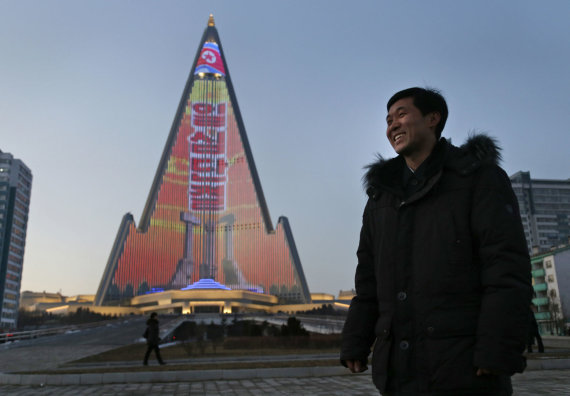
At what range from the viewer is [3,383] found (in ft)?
31.9

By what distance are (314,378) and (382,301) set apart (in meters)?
7.58

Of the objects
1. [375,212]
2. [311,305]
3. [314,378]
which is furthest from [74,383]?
[311,305]

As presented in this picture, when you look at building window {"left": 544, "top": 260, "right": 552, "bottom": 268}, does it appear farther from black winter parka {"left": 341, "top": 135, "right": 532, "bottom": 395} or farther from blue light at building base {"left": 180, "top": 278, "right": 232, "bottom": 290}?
black winter parka {"left": 341, "top": 135, "right": 532, "bottom": 395}

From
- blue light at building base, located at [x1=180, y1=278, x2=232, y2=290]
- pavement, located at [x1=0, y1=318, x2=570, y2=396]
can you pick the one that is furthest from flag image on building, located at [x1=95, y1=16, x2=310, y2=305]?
pavement, located at [x1=0, y1=318, x2=570, y2=396]

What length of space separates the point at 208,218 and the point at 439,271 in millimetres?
82137

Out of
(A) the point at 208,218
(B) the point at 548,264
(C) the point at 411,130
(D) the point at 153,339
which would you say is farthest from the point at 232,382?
(A) the point at 208,218

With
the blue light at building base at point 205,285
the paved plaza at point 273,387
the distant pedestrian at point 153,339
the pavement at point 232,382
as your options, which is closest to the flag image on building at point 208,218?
the blue light at building base at point 205,285

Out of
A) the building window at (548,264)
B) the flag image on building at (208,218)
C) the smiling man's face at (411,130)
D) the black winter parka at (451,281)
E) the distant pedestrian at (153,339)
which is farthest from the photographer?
the flag image on building at (208,218)

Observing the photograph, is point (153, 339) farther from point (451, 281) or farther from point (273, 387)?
point (451, 281)

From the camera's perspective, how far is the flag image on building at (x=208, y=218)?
78.6 meters

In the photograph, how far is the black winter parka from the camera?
2.01 meters

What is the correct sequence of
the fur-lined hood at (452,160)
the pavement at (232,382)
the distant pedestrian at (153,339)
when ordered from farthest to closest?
the distant pedestrian at (153,339) < the pavement at (232,382) < the fur-lined hood at (452,160)

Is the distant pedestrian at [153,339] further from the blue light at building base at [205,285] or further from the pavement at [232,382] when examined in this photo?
the blue light at building base at [205,285]

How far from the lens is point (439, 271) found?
218cm
